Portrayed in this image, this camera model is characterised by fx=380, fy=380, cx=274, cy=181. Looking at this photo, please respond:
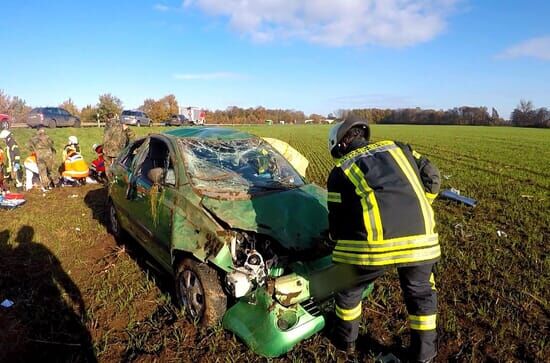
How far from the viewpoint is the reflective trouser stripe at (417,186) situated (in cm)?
248

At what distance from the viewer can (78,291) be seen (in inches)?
163

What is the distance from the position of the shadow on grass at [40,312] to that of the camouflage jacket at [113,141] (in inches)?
197

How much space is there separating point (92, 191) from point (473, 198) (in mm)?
8850

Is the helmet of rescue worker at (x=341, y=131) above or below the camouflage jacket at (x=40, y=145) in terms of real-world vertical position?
above

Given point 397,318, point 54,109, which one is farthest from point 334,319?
→ point 54,109

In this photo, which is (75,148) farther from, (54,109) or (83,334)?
(54,109)

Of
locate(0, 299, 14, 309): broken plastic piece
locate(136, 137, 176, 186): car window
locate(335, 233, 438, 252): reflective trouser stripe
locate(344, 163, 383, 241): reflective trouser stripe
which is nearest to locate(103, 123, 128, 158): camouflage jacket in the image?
locate(136, 137, 176, 186): car window

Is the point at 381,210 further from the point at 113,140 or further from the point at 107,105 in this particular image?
the point at 107,105

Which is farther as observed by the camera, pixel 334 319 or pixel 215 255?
pixel 334 319

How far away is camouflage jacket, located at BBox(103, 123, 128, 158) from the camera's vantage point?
32.4 ft

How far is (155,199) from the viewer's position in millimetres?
3957

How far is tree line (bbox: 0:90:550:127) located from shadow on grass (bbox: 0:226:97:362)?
40.7 meters

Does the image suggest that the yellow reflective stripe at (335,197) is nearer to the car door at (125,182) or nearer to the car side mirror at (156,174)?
the car side mirror at (156,174)

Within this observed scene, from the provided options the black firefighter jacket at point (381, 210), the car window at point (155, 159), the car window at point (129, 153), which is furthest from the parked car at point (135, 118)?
the black firefighter jacket at point (381, 210)
